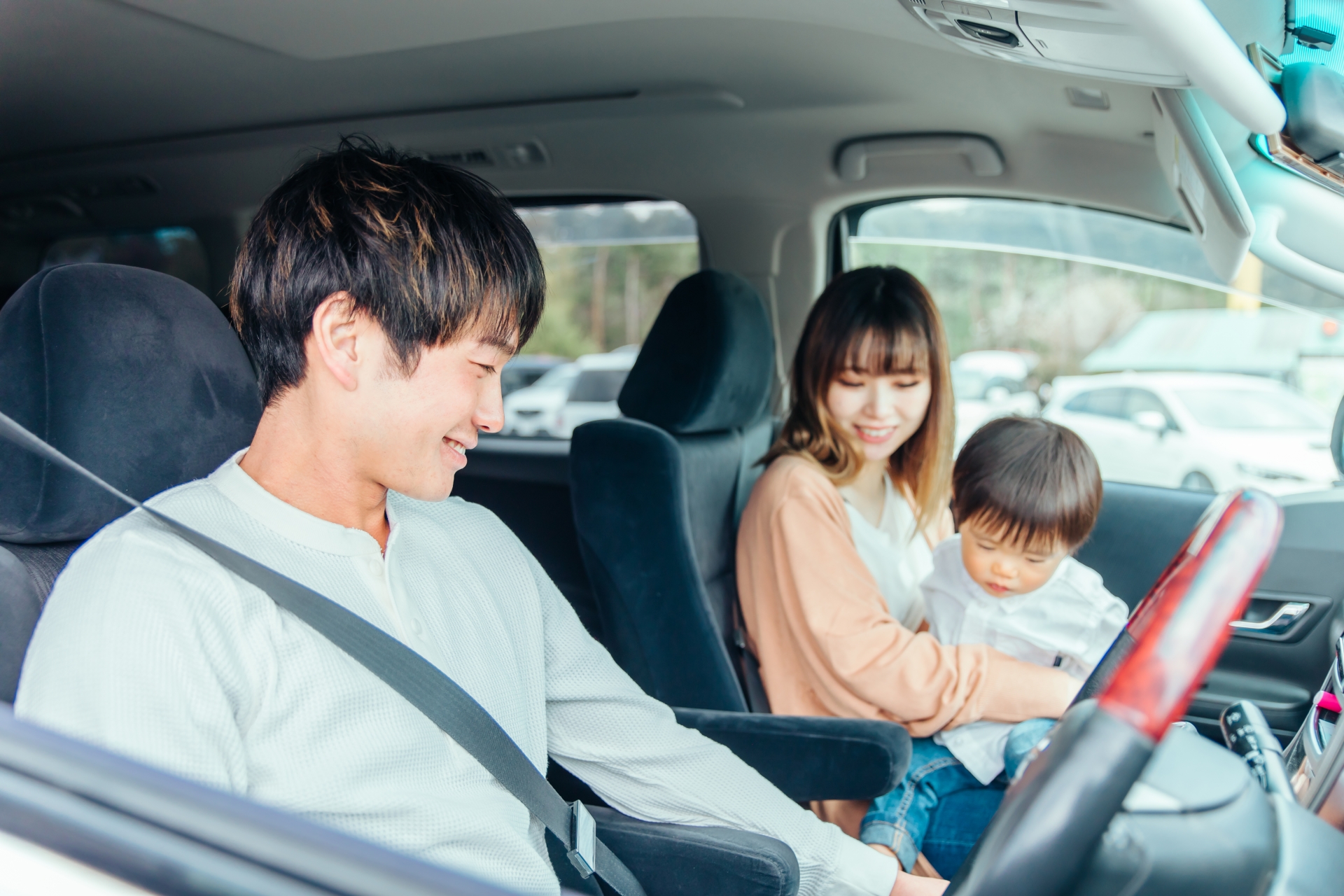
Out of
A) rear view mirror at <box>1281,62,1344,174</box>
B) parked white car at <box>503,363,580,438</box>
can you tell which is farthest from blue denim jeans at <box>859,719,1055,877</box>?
parked white car at <box>503,363,580,438</box>

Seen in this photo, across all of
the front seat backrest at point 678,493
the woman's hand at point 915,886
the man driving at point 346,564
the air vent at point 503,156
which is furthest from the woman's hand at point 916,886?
the air vent at point 503,156

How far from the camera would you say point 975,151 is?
2311mm

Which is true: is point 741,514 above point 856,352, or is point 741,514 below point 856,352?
below

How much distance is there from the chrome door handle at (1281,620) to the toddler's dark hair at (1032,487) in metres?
0.62

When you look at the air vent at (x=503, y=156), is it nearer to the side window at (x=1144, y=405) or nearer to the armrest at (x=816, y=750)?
the armrest at (x=816, y=750)

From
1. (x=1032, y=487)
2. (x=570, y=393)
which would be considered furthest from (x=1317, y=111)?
(x=570, y=393)

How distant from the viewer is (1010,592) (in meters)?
1.73

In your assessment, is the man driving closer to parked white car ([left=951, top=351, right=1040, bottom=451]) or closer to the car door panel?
the car door panel

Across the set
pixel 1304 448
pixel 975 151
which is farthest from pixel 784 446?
pixel 1304 448

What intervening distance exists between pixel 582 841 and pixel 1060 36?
1.10 m

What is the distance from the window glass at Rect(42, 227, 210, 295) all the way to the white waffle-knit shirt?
2703mm

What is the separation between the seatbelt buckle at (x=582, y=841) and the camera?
114 centimetres

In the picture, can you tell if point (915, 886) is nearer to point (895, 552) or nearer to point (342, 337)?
point (895, 552)

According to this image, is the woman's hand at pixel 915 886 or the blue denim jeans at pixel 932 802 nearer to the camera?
the woman's hand at pixel 915 886
